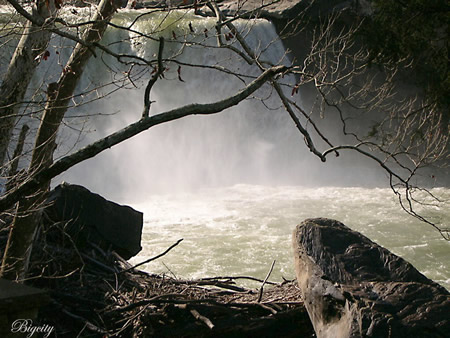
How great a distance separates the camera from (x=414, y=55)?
58.6 ft

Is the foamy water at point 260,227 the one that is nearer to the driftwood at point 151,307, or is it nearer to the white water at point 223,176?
the white water at point 223,176

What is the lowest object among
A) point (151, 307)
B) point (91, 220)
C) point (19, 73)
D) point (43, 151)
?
point (151, 307)

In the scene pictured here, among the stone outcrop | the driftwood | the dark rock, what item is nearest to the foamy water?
the dark rock

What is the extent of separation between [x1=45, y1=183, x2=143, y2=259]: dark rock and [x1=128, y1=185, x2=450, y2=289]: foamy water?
3399mm

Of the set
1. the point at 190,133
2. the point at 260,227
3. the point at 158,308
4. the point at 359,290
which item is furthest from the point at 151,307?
the point at 190,133

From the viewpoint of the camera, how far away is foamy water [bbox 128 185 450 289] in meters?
9.95

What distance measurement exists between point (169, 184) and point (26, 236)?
12.1m

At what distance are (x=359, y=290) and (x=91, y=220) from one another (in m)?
2.78

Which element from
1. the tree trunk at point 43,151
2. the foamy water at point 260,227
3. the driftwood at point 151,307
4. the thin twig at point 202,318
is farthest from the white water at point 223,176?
the thin twig at point 202,318

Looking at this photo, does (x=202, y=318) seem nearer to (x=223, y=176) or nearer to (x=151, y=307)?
(x=151, y=307)

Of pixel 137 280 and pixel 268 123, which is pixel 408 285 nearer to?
pixel 137 280

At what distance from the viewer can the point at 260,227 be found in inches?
484

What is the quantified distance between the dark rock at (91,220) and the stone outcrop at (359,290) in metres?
2.01

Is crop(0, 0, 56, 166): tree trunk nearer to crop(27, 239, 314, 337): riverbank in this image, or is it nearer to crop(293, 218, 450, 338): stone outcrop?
crop(27, 239, 314, 337): riverbank
